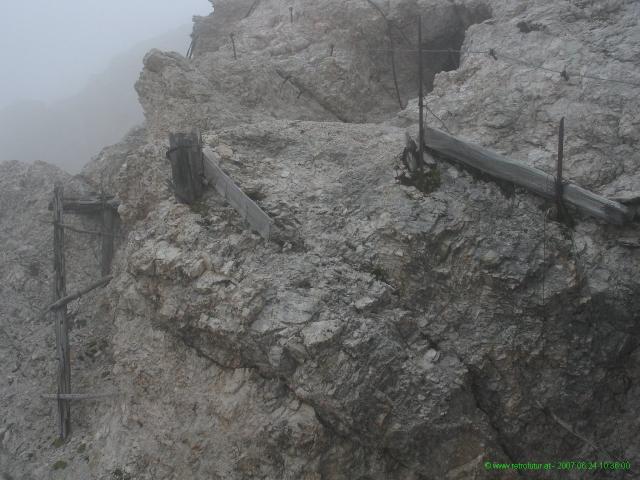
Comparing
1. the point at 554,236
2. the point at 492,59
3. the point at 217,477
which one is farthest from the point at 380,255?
the point at 492,59

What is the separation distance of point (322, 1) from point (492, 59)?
7402 millimetres

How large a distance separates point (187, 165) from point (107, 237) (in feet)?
19.7

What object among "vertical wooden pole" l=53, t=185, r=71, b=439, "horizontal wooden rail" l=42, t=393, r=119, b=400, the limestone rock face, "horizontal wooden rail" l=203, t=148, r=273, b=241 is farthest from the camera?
"vertical wooden pole" l=53, t=185, r=71, b=439

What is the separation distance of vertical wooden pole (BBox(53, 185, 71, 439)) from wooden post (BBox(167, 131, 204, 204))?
16.9 ft

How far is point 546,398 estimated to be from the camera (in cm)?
800

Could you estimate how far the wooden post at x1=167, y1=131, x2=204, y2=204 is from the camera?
362 inches

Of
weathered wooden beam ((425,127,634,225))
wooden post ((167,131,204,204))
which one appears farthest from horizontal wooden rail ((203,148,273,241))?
weathered wooden beam ((425,127,634,225))

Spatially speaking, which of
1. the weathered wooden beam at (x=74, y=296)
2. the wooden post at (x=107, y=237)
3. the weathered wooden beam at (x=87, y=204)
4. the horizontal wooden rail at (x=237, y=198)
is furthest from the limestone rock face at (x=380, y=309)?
the weathered wooden beam at (x=87, y=204)

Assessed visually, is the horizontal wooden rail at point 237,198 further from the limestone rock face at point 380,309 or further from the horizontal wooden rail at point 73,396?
the horizontal wooden rail at point 73,396

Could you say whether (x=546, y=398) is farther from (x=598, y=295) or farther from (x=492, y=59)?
(x=492, y=59)

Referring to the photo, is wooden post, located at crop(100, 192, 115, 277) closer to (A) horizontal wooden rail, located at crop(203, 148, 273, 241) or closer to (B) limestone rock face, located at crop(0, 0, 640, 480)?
(B) limestone rock face, located at crop(0, 0, 640, 480)

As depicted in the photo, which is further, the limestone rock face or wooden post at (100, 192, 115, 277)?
wooden post at (100, 192, 115, 277)

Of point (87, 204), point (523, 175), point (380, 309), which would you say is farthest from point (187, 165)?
point (523, 175)

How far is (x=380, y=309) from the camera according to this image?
798cm
